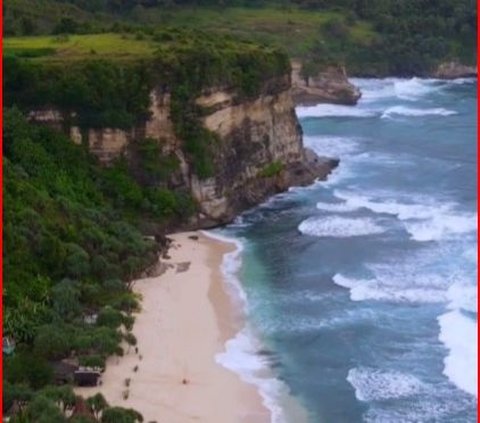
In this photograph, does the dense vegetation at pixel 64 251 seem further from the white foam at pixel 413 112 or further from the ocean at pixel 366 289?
the white foam at pixel 413 112

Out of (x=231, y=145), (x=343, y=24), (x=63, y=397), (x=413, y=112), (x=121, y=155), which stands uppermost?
(x=343, y=24)

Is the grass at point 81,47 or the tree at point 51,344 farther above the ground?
the grass at point 81,47

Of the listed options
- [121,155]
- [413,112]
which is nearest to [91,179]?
[121,155]

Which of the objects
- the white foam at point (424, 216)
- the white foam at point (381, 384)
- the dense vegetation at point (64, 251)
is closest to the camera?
the white foam at point (381, 384)

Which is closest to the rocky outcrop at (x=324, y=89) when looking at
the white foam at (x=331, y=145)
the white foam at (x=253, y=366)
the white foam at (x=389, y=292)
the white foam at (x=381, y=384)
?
the white foam at (x=331, y=145)

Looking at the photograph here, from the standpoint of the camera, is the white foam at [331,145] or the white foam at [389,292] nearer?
the white foam at [389,292]

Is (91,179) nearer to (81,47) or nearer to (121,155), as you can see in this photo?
(121,155)
